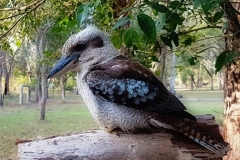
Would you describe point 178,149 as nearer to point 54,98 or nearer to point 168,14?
point 168,14

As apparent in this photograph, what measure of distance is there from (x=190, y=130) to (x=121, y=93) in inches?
5.5

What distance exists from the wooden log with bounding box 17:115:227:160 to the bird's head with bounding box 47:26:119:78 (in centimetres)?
13

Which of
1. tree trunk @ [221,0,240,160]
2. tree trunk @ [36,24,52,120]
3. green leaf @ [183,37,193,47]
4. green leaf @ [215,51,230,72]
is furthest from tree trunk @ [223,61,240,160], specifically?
tree trunk @ [36,24,52,120]

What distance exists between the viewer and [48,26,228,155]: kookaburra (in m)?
0.68

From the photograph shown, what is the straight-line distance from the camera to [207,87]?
2.61 meters

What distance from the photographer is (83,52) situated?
0.72 metres

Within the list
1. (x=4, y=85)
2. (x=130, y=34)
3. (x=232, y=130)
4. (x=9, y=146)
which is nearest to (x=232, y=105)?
(x=232, y=130)

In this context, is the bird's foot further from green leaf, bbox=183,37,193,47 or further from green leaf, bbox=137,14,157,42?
green leaf, bbox=183,37,193,47

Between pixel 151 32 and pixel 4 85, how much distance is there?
5.08 feet

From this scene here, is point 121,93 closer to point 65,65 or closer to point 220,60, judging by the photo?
point 65,65

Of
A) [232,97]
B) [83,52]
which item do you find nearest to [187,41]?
[232,97]

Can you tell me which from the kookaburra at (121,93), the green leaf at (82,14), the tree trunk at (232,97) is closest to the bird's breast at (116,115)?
the kookaburra at (121,93)

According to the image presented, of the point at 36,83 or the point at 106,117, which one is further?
the point at 36,83

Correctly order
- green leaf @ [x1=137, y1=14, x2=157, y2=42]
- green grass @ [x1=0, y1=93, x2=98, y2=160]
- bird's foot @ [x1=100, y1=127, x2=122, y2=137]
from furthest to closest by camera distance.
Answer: green grass @ [x1=0, y1=93, x2=98, y2=160]
bird's foot @ [x1=100, y1=127, x2=122, y2=137]
green leaf @ [x1=137, y1=14, x2=157, y2=42]
